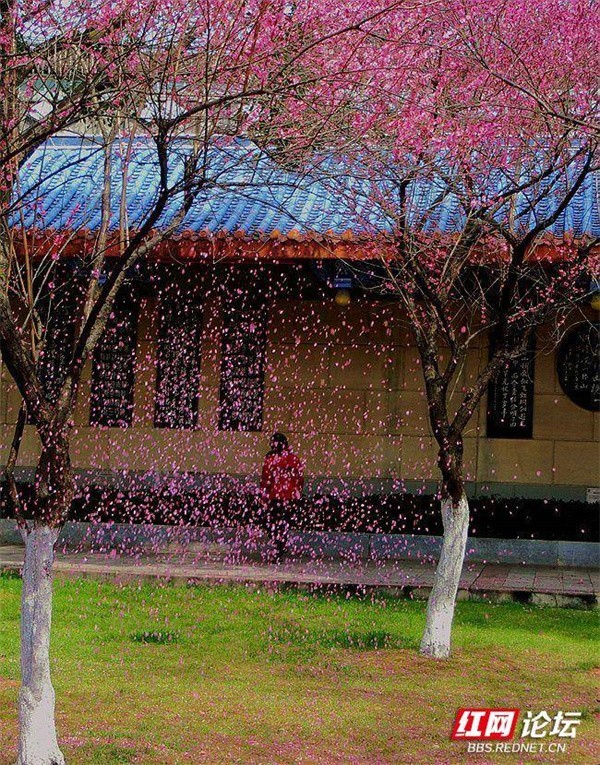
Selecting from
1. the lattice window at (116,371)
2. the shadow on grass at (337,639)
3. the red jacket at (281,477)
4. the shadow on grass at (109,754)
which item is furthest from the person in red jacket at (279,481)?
the shadow on grass at (109,754)

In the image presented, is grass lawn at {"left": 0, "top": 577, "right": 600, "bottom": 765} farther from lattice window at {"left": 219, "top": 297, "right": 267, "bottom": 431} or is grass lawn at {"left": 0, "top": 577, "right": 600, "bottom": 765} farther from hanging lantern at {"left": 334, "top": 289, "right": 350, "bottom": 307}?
lattice window at {"left": 219, "top": 297, "right": 267, "bottom": 431}

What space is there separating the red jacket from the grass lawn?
6.69 ft

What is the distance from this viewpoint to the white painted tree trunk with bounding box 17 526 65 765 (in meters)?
5.35

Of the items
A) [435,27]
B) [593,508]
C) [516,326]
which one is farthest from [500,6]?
[593,508]

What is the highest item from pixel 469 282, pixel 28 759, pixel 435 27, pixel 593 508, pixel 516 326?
pixel 435 27

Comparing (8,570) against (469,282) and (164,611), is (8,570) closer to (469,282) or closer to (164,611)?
(164,611)

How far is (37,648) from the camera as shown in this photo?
213 inches

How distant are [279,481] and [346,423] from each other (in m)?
2.35

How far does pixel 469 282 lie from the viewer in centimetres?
1284

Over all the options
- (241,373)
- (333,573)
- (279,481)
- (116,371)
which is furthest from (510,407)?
(116,371)

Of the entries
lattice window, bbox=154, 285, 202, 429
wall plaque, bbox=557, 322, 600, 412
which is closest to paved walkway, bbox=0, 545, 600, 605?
lattice window, bbox=154, 285, 202, 429

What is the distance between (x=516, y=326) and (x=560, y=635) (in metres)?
2.53

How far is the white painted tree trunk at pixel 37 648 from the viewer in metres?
5.35

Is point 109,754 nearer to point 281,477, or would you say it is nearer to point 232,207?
point 281,477
